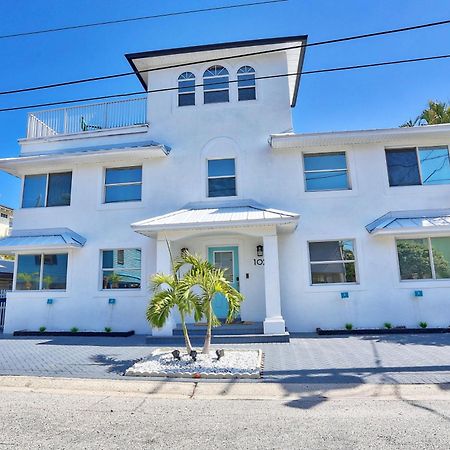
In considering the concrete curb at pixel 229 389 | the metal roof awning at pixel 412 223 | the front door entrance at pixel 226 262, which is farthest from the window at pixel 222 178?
the concrete curb at pixel 229 389

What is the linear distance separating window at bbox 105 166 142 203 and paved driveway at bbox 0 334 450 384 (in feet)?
17.6

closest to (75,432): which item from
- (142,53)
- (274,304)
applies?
(274,304)

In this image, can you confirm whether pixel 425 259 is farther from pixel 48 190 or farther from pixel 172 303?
pixel 48 190

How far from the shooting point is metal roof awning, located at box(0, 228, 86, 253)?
12.6m

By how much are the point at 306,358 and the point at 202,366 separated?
249 cm

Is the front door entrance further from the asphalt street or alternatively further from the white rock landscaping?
→ the asphalt street

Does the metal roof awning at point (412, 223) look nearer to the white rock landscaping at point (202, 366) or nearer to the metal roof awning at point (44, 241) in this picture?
the white rock landscaping at point (202, 366)

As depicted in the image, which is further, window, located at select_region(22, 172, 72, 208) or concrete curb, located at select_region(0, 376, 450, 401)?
window, located at select_region(22, 172, 72, 208)

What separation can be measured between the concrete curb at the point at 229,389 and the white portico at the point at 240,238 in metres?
4.07

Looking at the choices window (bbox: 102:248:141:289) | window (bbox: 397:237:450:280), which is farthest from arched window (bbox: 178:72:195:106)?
window (bbox: 397:237:450:280)

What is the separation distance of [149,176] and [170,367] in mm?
8102

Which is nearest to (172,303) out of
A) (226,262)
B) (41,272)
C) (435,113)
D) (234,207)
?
(226,262)

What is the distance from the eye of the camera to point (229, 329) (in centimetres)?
1088

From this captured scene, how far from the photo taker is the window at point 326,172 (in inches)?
499
